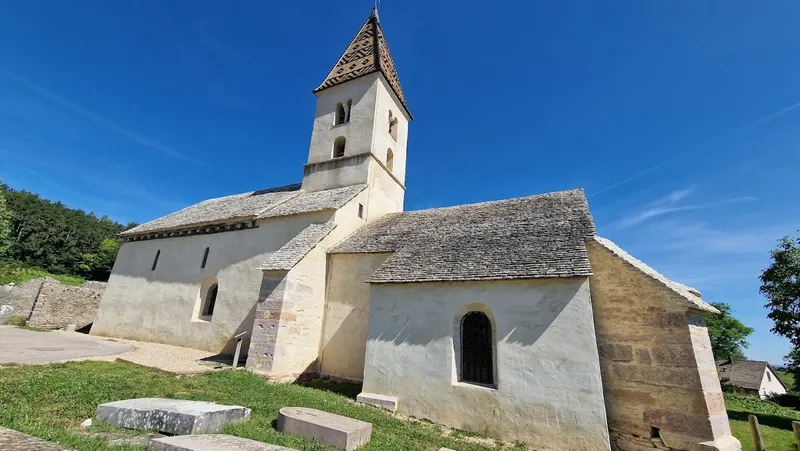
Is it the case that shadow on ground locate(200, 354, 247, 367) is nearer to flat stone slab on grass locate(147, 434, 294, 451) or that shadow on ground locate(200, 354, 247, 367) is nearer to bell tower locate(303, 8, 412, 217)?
bell tower locate(303, 8, 412, 217)

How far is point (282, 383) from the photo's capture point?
9883 millimetres

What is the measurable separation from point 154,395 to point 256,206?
1093 centimetres

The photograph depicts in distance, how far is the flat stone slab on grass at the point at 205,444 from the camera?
3.71 meters

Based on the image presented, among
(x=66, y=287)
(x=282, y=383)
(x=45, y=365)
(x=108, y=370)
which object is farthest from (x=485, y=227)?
(x=66, y=287)

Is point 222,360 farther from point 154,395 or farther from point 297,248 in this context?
point 154,395

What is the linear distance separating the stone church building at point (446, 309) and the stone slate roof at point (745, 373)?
40.4 m

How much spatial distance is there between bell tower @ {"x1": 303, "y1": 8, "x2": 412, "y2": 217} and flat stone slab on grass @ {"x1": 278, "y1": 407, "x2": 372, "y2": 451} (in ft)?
35.1

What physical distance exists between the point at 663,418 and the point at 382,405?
6583mm

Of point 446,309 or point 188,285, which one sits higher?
point 188,285

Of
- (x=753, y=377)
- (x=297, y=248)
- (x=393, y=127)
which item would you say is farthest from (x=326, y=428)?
(x=753, y=377)

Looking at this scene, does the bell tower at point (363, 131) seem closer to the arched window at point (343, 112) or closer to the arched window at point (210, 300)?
the arched window at point (343, 112)

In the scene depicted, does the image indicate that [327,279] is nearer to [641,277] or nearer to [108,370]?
[108,370]

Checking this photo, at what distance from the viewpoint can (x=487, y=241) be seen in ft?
34.9

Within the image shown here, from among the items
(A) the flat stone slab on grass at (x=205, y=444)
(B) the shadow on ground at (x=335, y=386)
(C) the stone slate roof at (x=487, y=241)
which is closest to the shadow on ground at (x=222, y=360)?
(B) the shadow on ground at (x=335, y=386)
